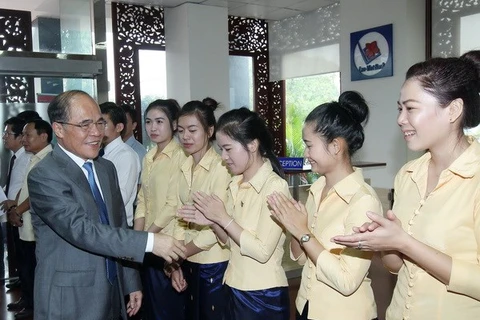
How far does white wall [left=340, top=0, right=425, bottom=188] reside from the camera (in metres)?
4.98

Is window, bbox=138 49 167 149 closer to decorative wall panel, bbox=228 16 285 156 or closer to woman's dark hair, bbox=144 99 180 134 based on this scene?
decorative wall panel, bbox=228 16 285 156

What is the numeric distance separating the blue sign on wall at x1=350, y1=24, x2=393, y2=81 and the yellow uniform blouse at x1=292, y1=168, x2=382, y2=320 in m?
3.76

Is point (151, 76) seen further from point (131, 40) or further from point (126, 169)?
point (126, 169)

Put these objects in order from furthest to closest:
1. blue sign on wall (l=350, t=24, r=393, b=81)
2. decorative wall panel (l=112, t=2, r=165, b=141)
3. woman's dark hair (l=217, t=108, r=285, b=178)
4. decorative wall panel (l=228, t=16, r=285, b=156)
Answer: decorative wall panel (l=228, t=16, r=285, b=156), decorative wall panel (l=112, t=2, r=165, b=141), blue sign on wall (l=350, t=24, r=393, b=81), woman's dark hair (l=217, t=108, r=285, b=178)

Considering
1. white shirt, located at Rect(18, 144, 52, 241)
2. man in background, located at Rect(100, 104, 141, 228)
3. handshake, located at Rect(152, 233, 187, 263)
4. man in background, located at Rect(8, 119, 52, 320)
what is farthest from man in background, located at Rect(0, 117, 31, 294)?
handshake, located at Rect(152, 233, 187, 263)

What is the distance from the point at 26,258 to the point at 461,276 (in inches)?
146

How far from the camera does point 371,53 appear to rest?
5.29 m

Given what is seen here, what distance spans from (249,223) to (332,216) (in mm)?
418

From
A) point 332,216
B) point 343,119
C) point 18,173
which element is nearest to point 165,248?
point 332,216

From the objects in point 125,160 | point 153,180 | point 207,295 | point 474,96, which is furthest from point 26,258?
point 474,96

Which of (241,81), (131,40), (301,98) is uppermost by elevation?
(131,40)

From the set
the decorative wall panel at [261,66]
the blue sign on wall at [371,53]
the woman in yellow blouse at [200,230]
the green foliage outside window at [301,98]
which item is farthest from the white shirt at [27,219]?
the green foliage outside window at [301,98]

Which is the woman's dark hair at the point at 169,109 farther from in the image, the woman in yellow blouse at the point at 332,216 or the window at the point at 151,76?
the window at the point at 151,76

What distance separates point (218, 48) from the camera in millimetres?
6441
